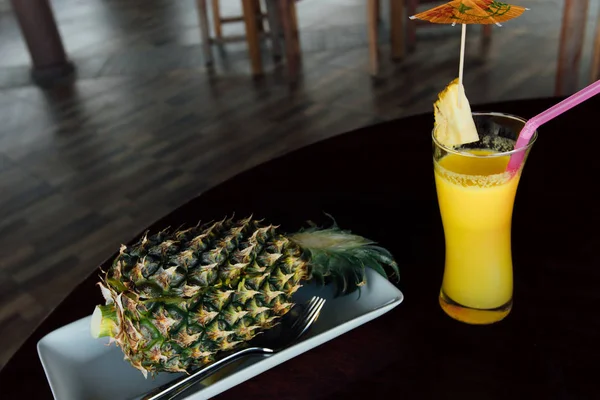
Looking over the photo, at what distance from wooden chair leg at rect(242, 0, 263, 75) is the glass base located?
2.36 m

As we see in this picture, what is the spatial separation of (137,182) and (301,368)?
1.72 m

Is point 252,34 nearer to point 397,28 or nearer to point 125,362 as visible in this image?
point 397,28

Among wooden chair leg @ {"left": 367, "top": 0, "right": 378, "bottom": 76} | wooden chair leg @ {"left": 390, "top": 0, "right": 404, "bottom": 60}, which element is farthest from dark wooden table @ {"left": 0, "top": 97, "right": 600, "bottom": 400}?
wooden chair leg @ {"left": 390, "top": 0, "right": 404, "bottom": 60}

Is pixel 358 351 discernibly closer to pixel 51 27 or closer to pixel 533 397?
pixel 533 397

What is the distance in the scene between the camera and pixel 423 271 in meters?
0.73

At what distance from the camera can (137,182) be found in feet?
7.27

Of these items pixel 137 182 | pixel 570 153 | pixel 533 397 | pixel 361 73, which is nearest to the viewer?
pixel 533 397

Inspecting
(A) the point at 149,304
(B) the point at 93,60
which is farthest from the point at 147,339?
(B) the point at 93,60

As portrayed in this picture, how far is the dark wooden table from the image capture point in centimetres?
60

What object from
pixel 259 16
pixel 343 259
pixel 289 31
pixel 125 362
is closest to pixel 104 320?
pixel 125 362

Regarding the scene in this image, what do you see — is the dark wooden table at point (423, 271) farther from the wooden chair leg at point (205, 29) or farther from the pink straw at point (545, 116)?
the wooden chair leg at point (205, 29)

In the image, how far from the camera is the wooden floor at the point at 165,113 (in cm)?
197

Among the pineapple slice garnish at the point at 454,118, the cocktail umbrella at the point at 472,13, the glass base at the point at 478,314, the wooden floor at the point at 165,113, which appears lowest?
the wooden floor at the point at 165,113

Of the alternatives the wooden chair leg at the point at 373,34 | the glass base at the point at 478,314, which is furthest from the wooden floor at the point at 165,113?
the glass base at the point at 478,314
